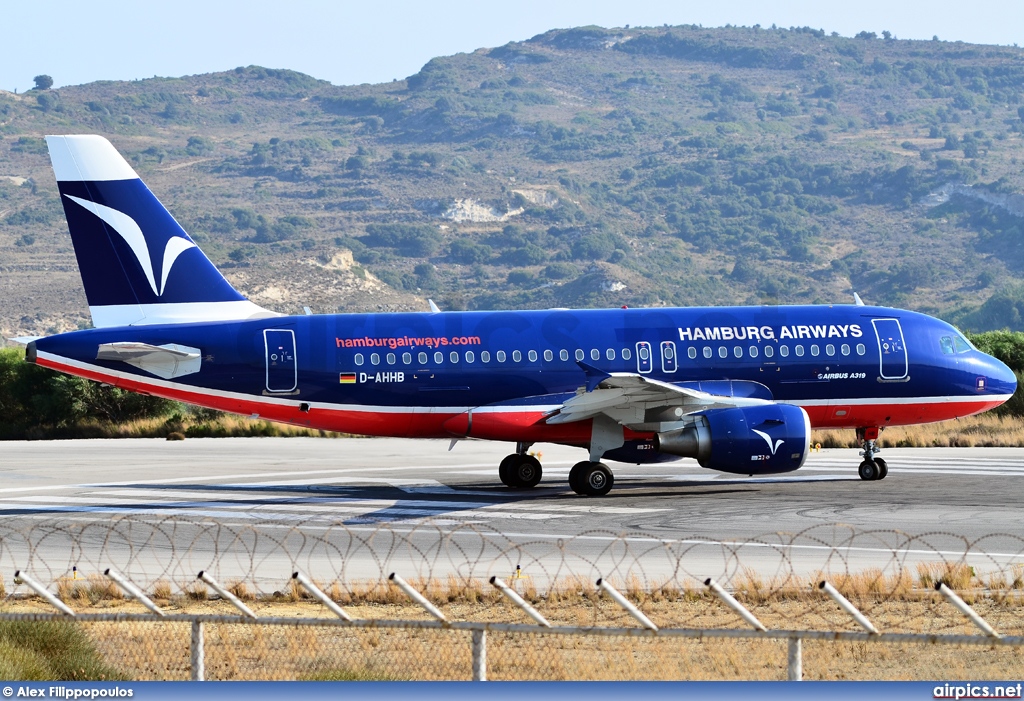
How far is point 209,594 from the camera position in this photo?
64.0ft

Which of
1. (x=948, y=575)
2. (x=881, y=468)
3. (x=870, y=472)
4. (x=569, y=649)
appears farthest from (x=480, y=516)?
(x=569, y=649)

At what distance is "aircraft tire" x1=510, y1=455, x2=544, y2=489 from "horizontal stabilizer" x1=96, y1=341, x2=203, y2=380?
25.0 ft

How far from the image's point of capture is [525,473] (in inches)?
1291

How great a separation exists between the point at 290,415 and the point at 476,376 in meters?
4.25

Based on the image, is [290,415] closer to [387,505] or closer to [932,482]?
[387,505]

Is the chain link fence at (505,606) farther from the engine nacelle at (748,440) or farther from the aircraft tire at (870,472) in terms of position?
the aircraft tire at (870,472)

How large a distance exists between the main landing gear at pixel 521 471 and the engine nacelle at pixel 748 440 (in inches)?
174

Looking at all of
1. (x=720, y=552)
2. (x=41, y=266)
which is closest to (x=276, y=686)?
(x=720, y=552)

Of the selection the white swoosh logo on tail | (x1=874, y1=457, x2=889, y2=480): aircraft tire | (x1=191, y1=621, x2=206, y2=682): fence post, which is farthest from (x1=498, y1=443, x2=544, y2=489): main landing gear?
(x1=191, y1=621, x2=206, y2=682): fence post

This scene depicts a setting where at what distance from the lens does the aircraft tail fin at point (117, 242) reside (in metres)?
31.0

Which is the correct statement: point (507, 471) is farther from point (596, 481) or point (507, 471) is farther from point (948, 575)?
point (948, 575)

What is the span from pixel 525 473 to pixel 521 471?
105 millimetres

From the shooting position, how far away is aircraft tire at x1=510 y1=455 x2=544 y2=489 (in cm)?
3278

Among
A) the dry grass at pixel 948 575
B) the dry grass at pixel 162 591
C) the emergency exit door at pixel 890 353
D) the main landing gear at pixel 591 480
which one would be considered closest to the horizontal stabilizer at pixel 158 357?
the main landing gear at pixel 591 480
